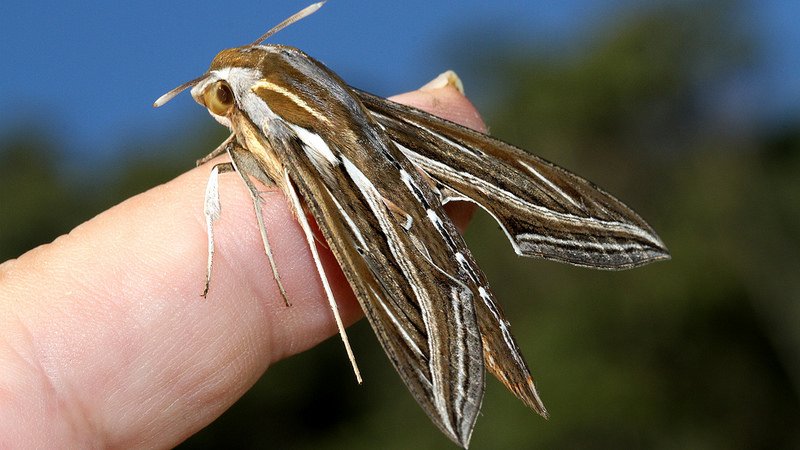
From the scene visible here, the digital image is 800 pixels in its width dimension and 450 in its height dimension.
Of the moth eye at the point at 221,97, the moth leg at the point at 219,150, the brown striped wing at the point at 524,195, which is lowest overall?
the brown striped wing at the point at 524,195

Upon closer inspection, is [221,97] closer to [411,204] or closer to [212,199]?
[212,199]

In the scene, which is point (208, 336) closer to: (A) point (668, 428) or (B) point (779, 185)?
(A) point (668, 428)

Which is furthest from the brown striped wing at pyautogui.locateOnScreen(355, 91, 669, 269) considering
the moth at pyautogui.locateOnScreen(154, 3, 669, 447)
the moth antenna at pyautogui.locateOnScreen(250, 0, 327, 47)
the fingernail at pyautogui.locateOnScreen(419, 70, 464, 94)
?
the fingernail at pyautogui.locateOnScreen(419, 70, 464, 94)

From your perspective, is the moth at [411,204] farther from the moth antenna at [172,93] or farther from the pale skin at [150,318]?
the pale skin at [150,318]

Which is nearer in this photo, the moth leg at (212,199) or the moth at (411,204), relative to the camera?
the moth at (411,204)

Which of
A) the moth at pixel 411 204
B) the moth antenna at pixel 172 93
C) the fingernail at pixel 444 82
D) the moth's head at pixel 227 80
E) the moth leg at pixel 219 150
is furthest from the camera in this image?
the fingernail at pixel 444 82

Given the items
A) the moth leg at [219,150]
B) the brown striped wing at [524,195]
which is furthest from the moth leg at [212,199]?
the brown striped wing at [524,195]

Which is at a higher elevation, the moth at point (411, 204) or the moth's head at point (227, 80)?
the moth's head at point (227, 80)

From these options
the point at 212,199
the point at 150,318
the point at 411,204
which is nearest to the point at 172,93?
the point at 212,199
